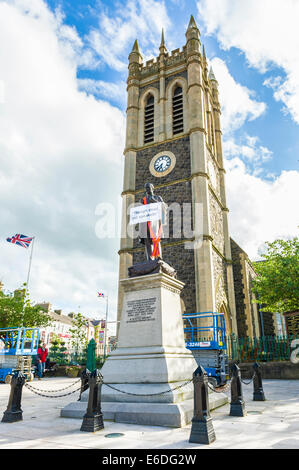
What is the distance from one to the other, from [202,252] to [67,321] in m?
61.8

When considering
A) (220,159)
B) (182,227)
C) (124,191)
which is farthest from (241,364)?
(220,159)

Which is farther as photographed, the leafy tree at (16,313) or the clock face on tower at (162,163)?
the leafy tree at (16,313)

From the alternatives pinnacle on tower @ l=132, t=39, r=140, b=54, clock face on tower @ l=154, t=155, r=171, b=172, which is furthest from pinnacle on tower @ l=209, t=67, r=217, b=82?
clock face on tower @ l=154, t=155, r=171, b=172

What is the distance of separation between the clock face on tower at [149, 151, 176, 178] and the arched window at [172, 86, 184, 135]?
2.35 metres

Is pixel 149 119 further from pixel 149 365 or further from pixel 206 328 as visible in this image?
pixel 149 365

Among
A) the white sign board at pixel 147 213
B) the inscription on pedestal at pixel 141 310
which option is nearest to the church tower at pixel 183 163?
the white sign board at pixel 147 213

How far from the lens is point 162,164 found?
23.2 metres

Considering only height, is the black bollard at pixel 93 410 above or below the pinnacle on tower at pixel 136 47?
below

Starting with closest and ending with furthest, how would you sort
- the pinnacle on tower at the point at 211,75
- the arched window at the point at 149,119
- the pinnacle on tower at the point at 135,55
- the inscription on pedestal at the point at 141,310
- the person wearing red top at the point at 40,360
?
1. the inscription on pedestal at the point at 141,310
2. the person wearing red top at the point at 40,360
3. the arched window at the point at 149,119
4. the pinnacle on tower at the point at 135,55
5. the pinnacle on tower at the point at 211,75

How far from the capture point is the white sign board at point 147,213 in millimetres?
8562

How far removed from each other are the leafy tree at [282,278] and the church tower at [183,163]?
9.09 ft

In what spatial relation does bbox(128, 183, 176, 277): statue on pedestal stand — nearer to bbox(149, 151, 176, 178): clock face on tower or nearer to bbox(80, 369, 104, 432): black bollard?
bbox(80, 369, 104, 432): black bollard

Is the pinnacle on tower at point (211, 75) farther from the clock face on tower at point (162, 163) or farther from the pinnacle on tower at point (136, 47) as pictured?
the clock face on tower at point (162, 163)

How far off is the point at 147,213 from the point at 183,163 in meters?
14.6
